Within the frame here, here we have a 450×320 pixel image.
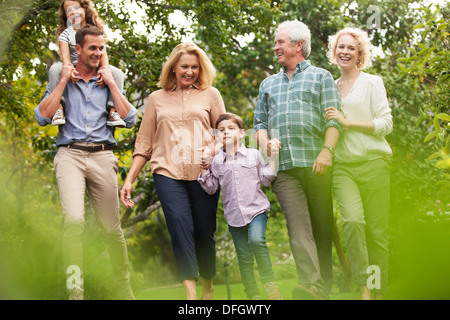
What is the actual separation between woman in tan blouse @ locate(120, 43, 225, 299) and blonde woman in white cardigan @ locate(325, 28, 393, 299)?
988 mm

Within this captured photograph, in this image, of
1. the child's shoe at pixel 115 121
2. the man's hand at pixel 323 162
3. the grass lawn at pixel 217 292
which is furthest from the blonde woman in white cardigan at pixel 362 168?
the grass lawn at pixel 217 292

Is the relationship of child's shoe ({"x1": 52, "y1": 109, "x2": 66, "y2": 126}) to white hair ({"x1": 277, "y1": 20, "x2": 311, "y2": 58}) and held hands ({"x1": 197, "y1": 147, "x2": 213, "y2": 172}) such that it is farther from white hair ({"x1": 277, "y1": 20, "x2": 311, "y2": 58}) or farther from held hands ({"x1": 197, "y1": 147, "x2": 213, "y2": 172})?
white hair ({"x1": 277, "y1": 20, "x2": 311, "y2": 58})

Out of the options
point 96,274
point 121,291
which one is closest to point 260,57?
point 96,274

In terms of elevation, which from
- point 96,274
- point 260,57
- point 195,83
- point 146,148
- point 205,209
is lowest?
point 96,274

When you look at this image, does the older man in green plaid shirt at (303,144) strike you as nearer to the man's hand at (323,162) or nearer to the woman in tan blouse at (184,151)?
the man's hand at (323,162)

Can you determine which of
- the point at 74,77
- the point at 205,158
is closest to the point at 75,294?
the point at 205,158

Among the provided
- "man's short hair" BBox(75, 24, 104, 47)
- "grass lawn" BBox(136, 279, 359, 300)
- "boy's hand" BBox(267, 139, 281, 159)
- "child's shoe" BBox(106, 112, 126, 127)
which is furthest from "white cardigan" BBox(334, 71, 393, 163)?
"grass lawn" BBox(136, 279, 359, 300)

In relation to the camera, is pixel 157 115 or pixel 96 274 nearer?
pixel 157 115

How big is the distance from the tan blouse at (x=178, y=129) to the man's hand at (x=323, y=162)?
2.79ft

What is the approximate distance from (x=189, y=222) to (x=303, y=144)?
1037 millimetres

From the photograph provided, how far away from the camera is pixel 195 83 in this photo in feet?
15.0
